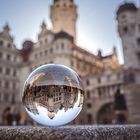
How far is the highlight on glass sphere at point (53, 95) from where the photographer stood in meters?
1.66

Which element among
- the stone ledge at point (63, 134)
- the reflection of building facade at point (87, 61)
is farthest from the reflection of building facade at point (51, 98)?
the reflection of building facade at point (87, 61)

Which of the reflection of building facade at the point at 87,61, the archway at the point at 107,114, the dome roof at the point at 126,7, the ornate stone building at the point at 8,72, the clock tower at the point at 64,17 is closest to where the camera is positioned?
the reflection of building facade at the point at 87,61

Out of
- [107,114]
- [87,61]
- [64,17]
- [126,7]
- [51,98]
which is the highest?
[64,17]

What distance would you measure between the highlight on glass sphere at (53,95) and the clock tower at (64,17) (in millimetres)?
45797

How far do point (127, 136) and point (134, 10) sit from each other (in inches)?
1468

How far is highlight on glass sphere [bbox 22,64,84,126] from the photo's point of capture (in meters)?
1.66

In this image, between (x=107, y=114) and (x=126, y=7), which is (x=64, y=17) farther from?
(x=107, y=114)

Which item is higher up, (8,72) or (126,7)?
(126,7)

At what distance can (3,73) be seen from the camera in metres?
35.5

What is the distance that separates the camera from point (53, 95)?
64.7 inches

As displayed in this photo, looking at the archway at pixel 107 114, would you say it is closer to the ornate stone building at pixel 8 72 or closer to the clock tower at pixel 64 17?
the ornate stone building at pixel 8 72

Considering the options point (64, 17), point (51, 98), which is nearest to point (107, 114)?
point (64, 17)

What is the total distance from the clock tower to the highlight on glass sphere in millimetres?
45797

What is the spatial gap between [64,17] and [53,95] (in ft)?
157
